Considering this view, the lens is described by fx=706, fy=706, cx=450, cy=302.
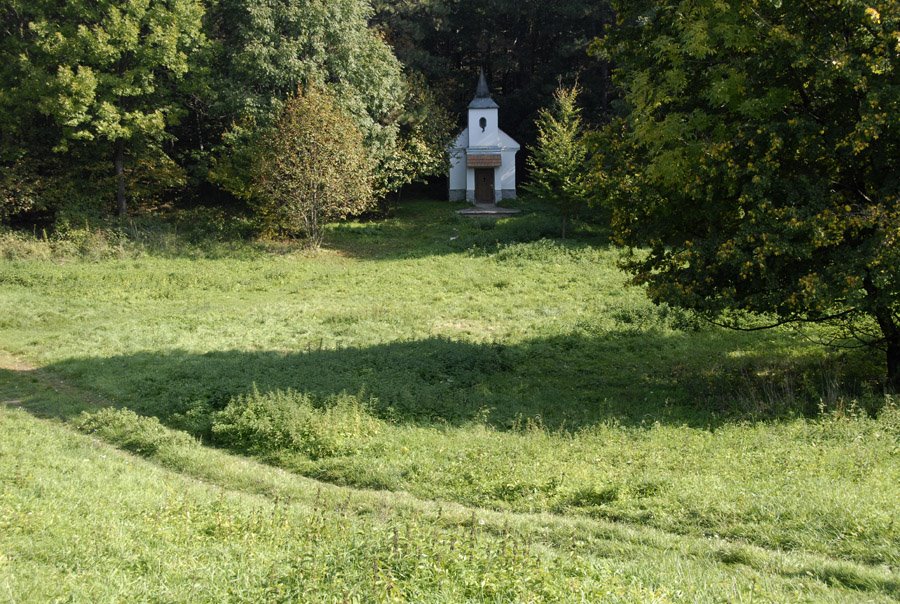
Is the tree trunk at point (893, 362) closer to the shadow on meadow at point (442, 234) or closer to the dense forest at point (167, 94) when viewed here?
the shadow on meadow at point (442, 234)

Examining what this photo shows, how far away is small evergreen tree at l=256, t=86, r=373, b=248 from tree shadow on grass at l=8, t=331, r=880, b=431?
15.4 m

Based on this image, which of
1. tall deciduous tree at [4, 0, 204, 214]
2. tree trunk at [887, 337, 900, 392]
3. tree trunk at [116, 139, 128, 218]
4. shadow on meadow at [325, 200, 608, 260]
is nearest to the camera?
tree trunk at [887, 337, 900, 392]

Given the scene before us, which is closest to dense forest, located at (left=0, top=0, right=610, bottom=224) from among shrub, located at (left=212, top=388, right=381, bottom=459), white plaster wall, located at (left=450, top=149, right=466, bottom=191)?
white plaster wall, located at (left=450, top=149, right=466, bottom=191)

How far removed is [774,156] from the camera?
1134cm

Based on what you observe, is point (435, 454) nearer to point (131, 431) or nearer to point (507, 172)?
point (131, 431)

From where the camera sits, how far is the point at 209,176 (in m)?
32.6

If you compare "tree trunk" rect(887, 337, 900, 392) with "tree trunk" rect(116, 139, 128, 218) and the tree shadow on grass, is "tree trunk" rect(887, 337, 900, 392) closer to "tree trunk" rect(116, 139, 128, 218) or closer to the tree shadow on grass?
the tree shadow on grass

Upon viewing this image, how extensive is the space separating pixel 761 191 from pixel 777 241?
88 centimetres

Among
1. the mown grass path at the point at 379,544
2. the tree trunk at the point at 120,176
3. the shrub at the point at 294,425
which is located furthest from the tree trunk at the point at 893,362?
the tree trunk at the point at 120,176

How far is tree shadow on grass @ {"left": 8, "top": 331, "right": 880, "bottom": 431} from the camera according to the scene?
37.4ft

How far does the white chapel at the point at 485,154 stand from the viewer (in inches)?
1742

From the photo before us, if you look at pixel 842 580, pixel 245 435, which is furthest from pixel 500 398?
pixel 842 580

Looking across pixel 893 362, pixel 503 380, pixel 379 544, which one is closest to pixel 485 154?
pixel 503 380

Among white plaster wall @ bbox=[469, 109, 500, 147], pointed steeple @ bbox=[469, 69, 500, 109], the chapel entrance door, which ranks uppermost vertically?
pointed steeple @ bbox=[469, 69, 500, 109]
